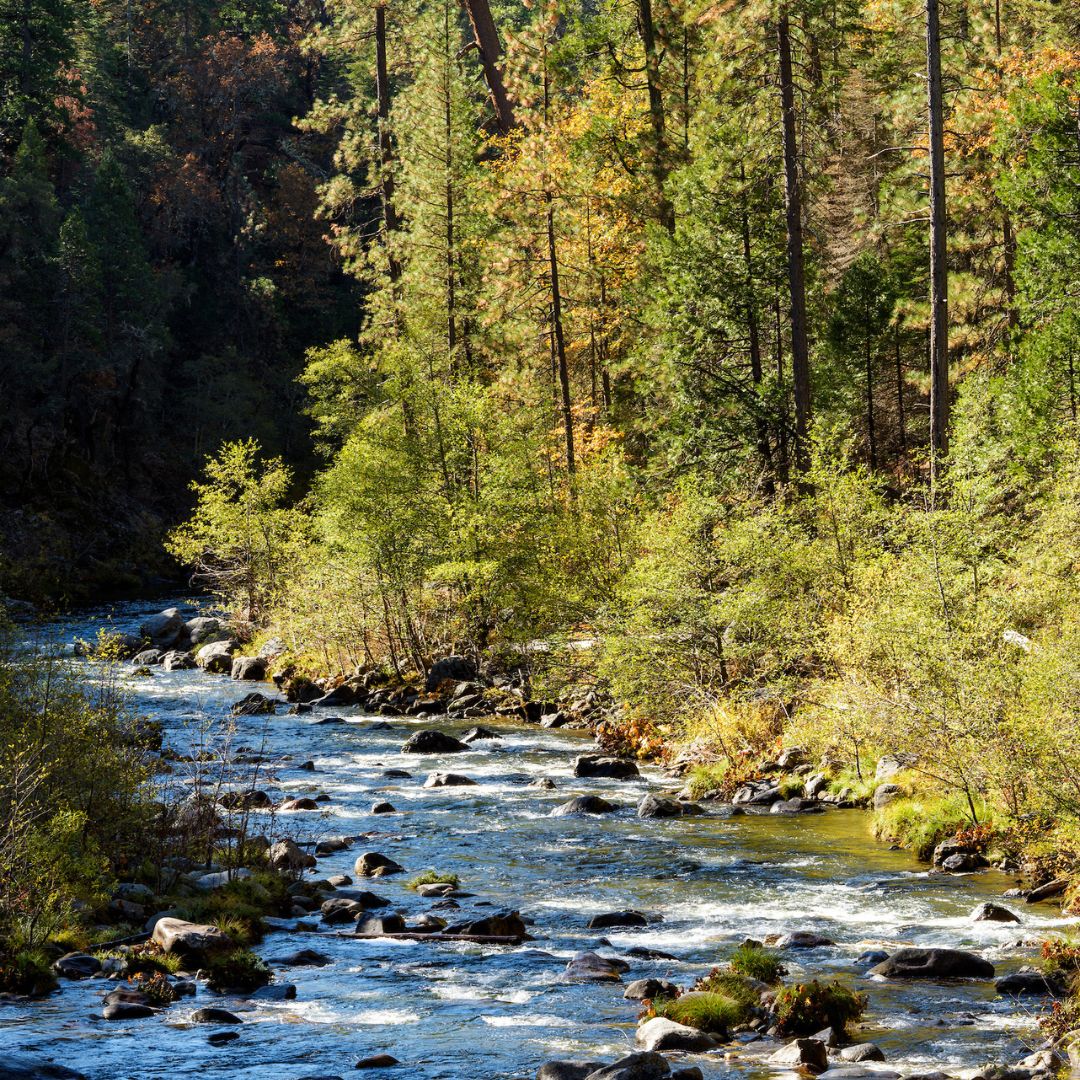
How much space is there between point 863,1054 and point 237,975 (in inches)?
210

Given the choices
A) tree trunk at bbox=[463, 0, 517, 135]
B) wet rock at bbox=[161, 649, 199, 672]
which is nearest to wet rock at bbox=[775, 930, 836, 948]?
wet rock at bbox=[161, 649, 199, 672]

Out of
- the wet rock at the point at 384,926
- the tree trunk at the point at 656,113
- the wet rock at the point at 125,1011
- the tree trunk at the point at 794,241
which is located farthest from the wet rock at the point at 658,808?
the tree trunk at the point at 656,113

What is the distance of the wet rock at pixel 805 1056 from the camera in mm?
8594

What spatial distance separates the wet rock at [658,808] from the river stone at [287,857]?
16.0 feet

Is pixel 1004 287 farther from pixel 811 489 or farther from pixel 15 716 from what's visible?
pixel 15 716

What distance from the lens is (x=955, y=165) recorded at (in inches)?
1151

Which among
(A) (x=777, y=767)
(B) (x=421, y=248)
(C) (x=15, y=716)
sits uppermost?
(B) (x=421, y=248)

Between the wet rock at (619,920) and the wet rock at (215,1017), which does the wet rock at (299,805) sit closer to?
the wet rock at (619,920)

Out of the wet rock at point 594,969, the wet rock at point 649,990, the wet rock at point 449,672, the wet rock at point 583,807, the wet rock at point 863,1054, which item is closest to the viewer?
the wet rock at point 863,1054

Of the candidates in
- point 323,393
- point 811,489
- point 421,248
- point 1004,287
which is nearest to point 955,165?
point 1004,287

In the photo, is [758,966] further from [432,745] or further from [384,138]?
[384,138]

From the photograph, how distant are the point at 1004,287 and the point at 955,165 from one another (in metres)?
3.27

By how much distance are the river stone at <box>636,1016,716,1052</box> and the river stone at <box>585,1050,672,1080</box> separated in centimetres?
75

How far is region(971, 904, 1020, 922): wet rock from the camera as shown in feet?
38.7
